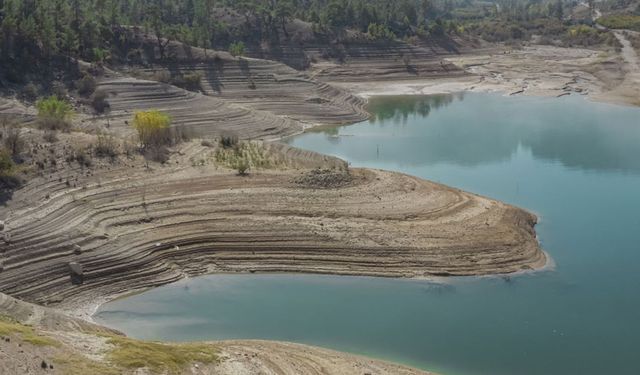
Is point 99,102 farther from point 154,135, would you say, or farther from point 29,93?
point 154,135

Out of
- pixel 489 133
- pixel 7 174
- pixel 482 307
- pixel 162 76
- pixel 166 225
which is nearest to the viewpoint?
pixel 482 307

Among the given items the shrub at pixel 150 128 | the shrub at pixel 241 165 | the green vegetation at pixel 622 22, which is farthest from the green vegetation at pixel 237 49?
the green vegetation at pixel 622 22

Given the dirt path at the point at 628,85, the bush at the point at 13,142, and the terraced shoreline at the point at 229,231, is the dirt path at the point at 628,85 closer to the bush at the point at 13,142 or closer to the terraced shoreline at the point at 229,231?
the terraced shoreline at the point at 229,231

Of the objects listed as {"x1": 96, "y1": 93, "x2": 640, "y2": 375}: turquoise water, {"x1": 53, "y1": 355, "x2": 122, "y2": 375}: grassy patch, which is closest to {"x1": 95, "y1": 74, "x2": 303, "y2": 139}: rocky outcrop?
{"x1": 96, "y1": 93, "x2": 640, "y2": 375}: turquoise water

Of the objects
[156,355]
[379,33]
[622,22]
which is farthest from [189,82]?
[622,22]

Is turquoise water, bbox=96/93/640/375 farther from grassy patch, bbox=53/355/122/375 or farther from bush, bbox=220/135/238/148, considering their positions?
bush, bbox=220/135/238/148

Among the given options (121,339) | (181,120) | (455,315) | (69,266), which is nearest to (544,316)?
(455,315)
